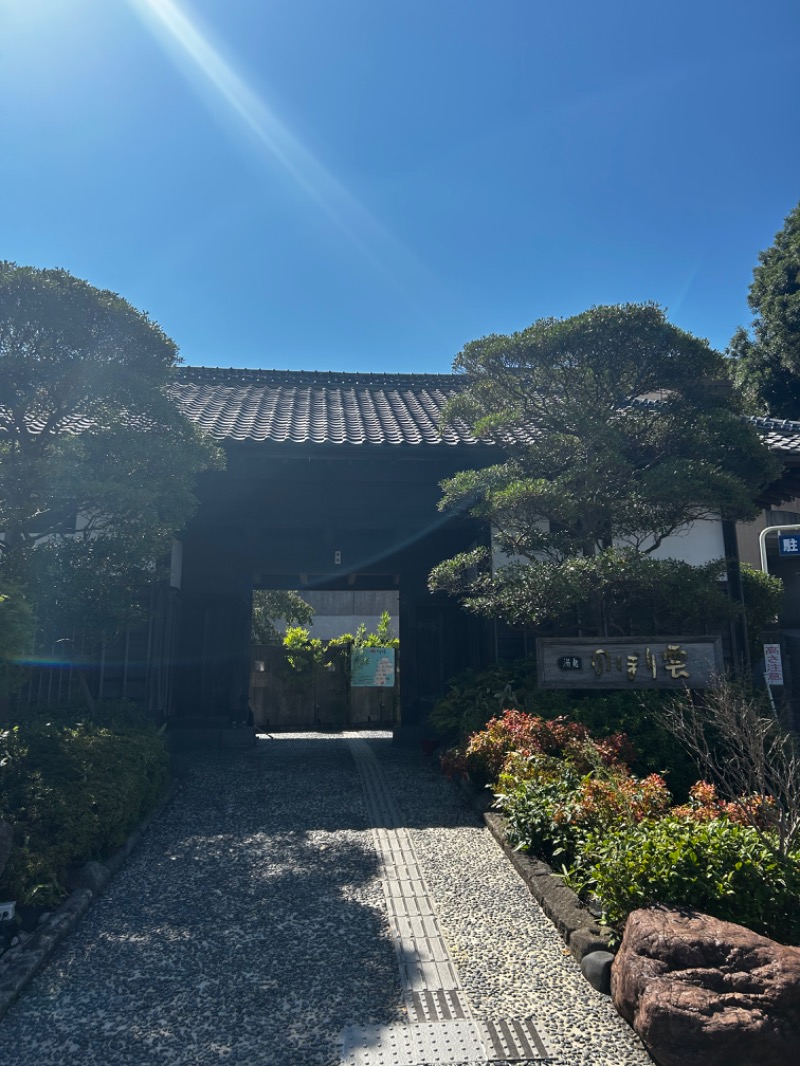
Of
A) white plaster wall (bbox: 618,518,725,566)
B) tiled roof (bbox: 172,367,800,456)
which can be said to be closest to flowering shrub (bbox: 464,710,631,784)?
white plaster wall (bbox: 618,518,725,566)

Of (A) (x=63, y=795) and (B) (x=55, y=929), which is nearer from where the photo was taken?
(B) (x=55, y=929)

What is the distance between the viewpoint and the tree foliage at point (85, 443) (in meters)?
6.59

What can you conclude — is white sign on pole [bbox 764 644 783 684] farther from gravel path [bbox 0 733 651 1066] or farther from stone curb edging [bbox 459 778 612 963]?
stone curb edging [bbox 459 778 612 963]

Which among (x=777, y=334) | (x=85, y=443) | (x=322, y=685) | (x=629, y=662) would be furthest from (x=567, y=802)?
(x=777, y=334)

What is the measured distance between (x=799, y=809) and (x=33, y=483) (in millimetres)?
6840

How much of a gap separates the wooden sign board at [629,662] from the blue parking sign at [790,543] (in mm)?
4923

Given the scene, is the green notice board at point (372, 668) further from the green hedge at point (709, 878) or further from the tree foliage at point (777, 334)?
the tree foliage at point (777, 334)

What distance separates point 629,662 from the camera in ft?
24.1

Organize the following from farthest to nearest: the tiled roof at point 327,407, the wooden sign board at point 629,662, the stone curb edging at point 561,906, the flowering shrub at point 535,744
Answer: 1. the tiled roof at point 327,407
2. the wooden sign board at point 629,662
3. the flowering shrub at point 535,744
4. the stone curb edging at point 561,906

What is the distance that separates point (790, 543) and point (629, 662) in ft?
18.0

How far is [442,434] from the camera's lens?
10.2m

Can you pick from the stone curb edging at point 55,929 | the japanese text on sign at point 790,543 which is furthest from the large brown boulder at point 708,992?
the japanese text on sign at point 790,543

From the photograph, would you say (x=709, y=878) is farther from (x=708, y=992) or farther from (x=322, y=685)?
(x=322, y=685)

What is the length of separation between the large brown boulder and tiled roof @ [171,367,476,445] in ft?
23.5
